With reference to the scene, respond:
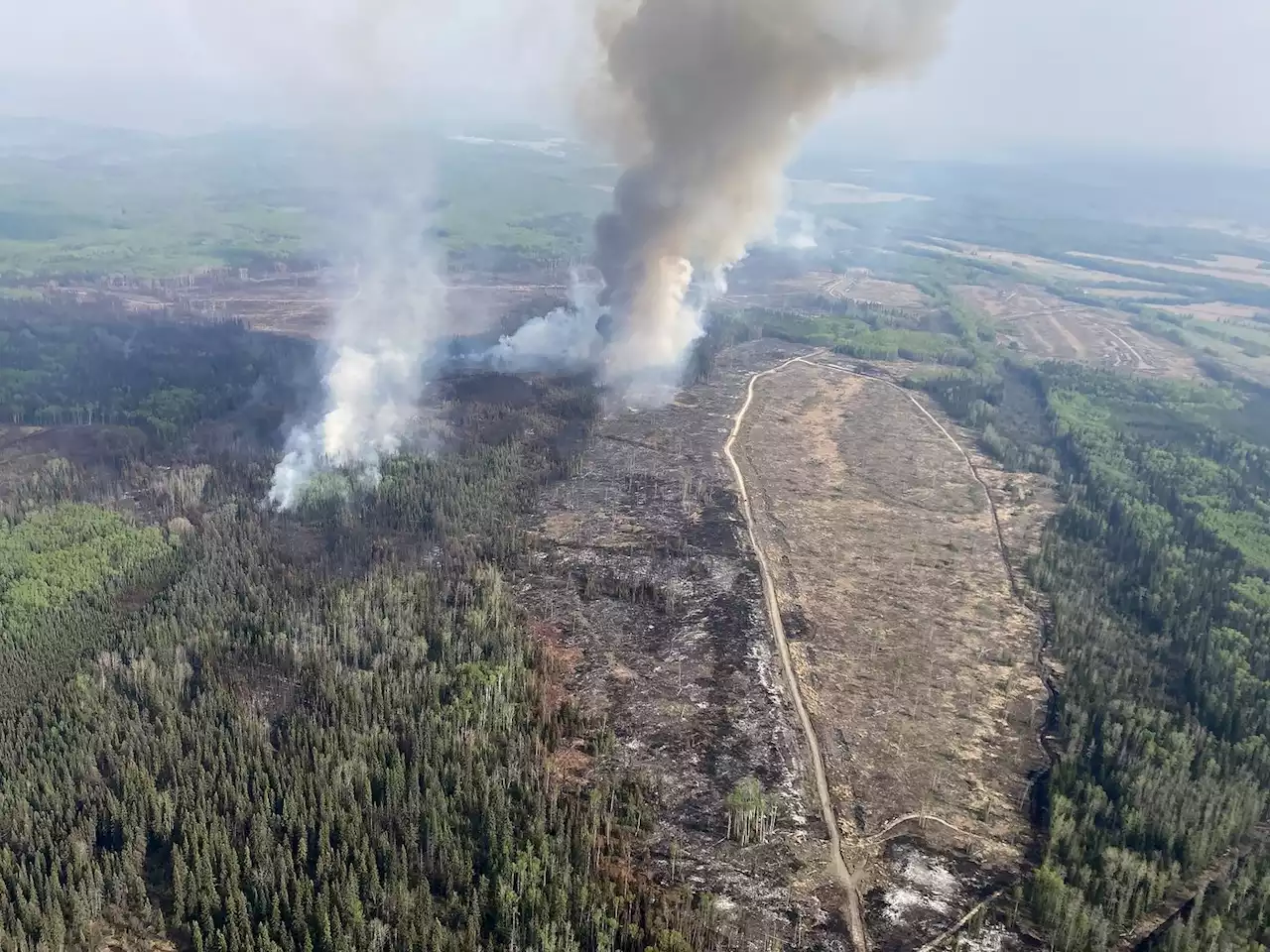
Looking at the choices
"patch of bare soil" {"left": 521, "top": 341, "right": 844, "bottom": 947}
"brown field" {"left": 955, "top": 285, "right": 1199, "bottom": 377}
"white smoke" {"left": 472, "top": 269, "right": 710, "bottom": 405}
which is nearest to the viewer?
"patch of bare soil" {"left": 521, "top": 341, "right": 844, "bottom": 947}

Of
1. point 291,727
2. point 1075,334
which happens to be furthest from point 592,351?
point 1075,334

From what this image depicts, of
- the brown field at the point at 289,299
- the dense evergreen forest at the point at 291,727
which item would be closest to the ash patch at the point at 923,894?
the dense evergreen forest at the point at 291,727

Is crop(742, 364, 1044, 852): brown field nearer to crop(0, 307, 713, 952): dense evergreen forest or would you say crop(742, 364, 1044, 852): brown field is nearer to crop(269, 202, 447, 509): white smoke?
crop(0, 307, 713, 952): dense evergreen forest

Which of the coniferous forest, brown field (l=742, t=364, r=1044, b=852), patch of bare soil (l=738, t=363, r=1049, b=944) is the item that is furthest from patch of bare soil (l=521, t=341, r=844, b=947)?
brown field (l=742, t=364, r=1044, b=852)

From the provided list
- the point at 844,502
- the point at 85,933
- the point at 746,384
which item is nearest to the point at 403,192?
the point at 746,384

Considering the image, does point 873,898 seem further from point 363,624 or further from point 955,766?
point 363,624

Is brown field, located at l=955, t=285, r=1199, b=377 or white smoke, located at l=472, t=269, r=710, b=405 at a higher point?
brown field, located at l=955, t=285, r=1199, b=377

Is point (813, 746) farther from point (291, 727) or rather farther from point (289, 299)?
point (289, 299)

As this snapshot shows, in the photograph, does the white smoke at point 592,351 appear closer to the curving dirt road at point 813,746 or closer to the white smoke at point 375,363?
the white smoke at point 375,363
